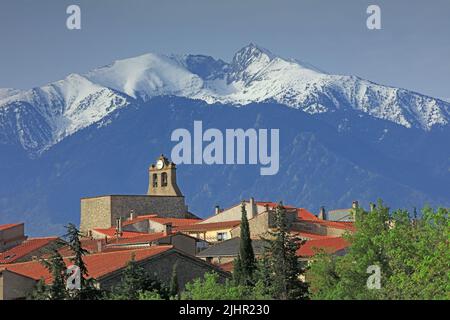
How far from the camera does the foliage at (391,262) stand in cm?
4175

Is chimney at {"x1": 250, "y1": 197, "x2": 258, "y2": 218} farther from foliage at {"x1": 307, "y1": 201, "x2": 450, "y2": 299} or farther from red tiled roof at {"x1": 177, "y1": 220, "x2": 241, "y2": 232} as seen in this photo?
foliage at {"x1": 307, "y1": 201, "x2": 450, "y2": 299}

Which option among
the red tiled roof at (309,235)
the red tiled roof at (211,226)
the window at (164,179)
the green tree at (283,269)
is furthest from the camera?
the window at (164,179)

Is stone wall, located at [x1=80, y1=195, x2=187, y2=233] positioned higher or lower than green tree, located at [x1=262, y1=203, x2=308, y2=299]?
higher

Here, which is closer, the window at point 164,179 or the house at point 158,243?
the house at point 158,243

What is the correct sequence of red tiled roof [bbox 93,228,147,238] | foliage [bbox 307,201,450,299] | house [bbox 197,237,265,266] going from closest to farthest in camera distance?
foliage [bbox 307,201,450,299], house [bbox 197,237,265,266], red tiled roof [bbox 93,228,147,238]

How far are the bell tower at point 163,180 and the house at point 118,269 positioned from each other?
85.4 m

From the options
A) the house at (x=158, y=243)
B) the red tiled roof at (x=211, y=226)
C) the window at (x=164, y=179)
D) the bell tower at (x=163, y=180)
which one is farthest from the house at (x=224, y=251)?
the window at (x=164, y=179)

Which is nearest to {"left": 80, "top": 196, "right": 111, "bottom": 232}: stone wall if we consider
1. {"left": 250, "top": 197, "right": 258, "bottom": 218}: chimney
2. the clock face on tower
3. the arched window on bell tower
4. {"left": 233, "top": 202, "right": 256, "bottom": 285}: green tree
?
the arched window on bell tower

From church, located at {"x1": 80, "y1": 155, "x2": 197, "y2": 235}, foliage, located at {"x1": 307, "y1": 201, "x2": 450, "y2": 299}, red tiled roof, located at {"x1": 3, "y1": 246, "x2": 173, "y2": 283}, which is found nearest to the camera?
foliage, located at {"x1": 307, "y1": 201, "x2": 450, "y2": 299}

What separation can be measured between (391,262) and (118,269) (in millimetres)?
10884

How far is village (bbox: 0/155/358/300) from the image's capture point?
5553 centimetres

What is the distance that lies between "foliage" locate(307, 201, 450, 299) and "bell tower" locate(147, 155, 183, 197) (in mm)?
85636

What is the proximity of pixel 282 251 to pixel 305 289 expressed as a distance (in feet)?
9.81

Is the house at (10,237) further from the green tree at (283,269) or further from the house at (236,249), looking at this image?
the green tree at (283,269)
